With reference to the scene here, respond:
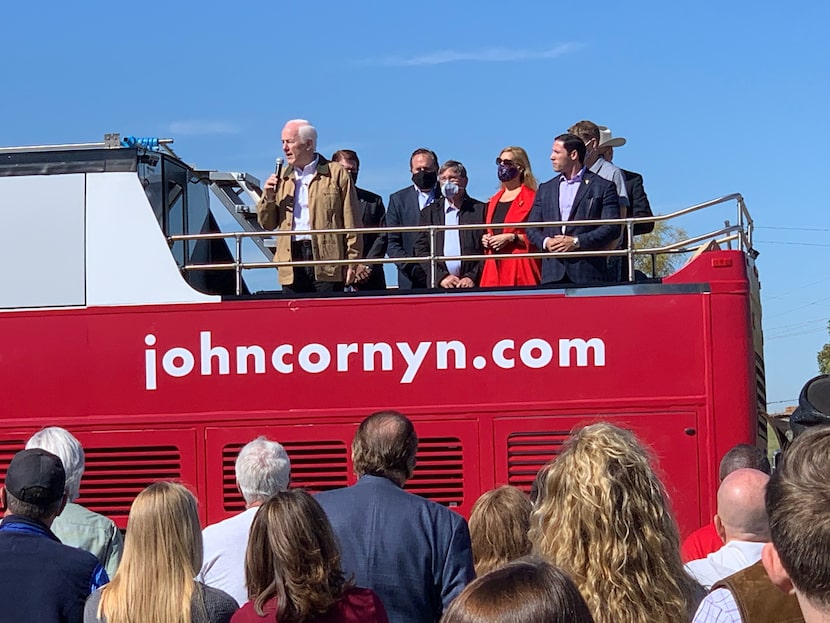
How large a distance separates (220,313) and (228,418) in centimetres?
66

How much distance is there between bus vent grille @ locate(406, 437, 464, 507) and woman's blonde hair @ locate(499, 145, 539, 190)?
2.02 meters

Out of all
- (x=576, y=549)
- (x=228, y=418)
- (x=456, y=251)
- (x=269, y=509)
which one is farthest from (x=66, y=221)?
(x=576, y=549)

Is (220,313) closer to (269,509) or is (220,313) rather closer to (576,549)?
(269,509)

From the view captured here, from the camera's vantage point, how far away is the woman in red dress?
25.9 feet

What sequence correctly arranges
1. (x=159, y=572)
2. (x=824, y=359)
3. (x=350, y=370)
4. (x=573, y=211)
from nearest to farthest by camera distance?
1. (x=159, y=572)
2. (x=350, y=370)
3. (x=573, y=211)
4. (x=824, y=359)

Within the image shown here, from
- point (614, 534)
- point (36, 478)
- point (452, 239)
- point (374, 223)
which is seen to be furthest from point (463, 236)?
point (614, 534)

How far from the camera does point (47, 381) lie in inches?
295

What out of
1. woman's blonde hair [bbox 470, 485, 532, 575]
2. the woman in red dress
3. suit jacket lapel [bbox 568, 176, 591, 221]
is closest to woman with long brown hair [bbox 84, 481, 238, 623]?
woman's blonde hair [bbox 470, 485, 532, 575]

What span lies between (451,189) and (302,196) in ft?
3.35

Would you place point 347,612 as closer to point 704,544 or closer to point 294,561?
point 294,561

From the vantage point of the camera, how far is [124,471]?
7406 millimetres

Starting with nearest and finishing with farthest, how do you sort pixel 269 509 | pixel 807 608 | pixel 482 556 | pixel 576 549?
pixel 807 608 → pixel 576 549 → pixel 269 509 → pixel 482 556

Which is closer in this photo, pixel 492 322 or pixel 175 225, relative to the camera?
pixel 492 322

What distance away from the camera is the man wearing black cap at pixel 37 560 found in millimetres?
3543
